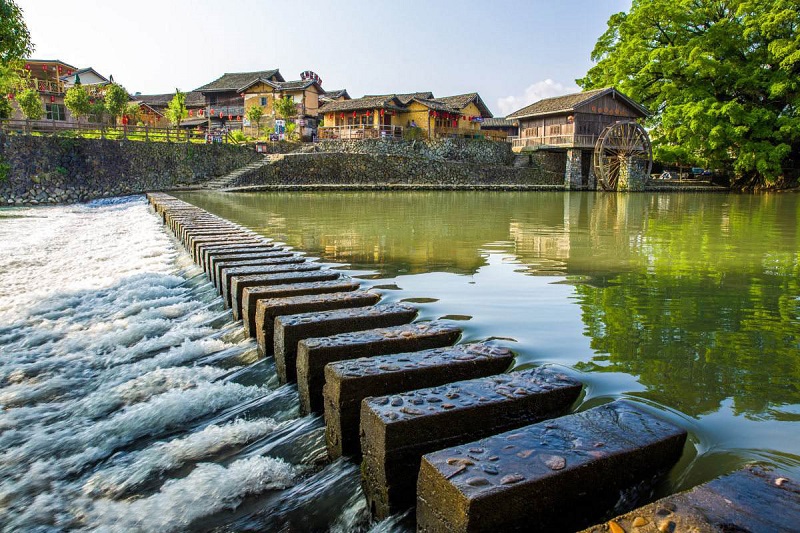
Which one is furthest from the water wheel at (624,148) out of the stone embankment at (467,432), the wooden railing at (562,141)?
the stone embankment at (467,432)

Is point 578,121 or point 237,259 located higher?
point 578,121

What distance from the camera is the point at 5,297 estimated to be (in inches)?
261

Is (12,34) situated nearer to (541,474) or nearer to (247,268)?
(247,268)

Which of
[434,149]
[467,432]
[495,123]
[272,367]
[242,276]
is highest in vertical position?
[495,123]

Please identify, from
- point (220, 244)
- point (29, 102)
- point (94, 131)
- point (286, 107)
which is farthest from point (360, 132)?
point (220, 244)

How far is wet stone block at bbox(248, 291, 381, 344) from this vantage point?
385cm

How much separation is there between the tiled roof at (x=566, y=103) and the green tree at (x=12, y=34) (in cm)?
3006

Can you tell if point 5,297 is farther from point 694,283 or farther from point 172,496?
point 694,283

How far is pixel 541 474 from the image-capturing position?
1705 millimetres

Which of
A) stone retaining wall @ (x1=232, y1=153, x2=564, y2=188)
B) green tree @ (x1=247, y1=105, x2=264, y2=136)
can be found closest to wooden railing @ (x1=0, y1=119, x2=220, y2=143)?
stone retaining wall @ (x1=232, y1=153, x2=564, y2=188)

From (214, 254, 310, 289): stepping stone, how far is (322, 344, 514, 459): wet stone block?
9.50ft

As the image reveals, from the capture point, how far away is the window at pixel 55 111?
42456 mm

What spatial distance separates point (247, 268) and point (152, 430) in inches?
98.2

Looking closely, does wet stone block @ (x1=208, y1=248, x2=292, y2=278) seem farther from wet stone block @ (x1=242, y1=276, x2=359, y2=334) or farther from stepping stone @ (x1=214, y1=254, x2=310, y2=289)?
wet stone block @ (x1=242, y1=276, x2=359, y2=334)
